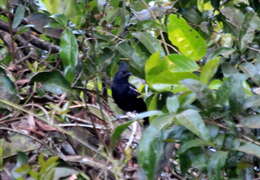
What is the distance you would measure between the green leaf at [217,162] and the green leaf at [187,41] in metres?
0.43

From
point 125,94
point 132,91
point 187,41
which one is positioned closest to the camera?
point 187,41

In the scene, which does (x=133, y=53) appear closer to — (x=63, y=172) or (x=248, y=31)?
(x=248, y=31)

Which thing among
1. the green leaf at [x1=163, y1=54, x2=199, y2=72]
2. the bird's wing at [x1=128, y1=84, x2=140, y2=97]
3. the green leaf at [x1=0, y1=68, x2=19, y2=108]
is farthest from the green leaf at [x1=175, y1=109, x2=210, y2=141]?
the bird's wing at [x1=128, y1=84, x2=140, y2=97]

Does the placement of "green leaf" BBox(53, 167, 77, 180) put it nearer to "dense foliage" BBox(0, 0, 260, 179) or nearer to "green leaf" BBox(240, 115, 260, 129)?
"dense foliage" BBox(0, 0, 260, 179)

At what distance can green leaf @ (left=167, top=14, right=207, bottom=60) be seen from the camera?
165 centimetres

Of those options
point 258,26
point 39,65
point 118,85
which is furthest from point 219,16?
point 39,65

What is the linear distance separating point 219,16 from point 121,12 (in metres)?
0.44

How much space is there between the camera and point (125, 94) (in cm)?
249

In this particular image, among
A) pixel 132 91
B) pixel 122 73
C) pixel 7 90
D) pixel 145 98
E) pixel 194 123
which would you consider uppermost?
pixel 194 123

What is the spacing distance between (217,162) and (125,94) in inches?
48.4

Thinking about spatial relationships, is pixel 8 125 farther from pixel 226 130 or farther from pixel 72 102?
pixel 226 130

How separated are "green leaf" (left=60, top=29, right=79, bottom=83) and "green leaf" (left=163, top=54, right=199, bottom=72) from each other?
0.95ft

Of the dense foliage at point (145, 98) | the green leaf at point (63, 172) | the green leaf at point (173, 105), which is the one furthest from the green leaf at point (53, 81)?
the green leaf at point (173, 105)

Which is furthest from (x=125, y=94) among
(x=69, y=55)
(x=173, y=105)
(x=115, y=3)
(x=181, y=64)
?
(x=173, y=105)
